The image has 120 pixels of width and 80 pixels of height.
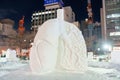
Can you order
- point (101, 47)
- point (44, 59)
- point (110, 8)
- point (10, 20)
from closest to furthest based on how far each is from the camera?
point (44, 59), point (101, 47), point (110, 8), point (10, 20)

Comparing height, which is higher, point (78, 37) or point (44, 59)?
point (78, 37)

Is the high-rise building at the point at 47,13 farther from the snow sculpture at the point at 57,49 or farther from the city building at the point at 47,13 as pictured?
the snow sculpture at the point at 57,49

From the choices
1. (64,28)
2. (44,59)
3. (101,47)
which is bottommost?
(101,47)

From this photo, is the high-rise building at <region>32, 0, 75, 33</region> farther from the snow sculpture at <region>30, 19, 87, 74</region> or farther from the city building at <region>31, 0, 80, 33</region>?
the snow sculpture at <region>30, 19, 87, 74</region>

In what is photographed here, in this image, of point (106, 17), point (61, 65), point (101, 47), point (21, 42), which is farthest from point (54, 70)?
point (106, 17)

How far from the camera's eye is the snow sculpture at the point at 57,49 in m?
7.19

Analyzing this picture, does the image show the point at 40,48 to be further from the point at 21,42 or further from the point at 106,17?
the point at 106,17

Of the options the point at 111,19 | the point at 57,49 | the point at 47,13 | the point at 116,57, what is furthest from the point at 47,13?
the point at 57,49

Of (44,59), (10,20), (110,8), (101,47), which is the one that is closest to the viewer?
(44,59)

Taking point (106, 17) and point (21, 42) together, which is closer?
point (21, 42)

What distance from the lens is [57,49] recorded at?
25.3ft

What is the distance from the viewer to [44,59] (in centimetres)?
714

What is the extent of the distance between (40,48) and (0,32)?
50103 millimetres

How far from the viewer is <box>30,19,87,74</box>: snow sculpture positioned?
283 inches
